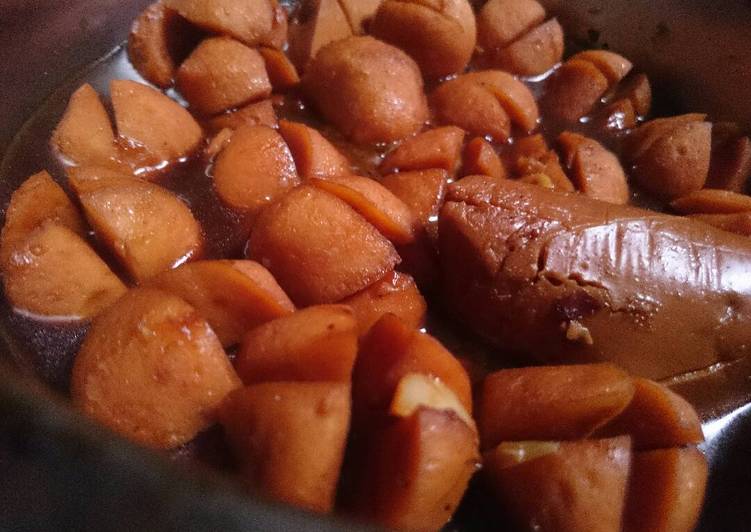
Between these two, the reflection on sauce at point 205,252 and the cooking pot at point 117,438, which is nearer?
the cooking pot at point 117,438

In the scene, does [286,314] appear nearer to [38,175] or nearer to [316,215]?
[316,215]

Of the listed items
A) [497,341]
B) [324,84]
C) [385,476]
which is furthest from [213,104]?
[385,476]

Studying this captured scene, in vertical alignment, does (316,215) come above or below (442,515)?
above

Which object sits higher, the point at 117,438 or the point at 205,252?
the point at 117,438

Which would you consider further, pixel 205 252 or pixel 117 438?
pixel 205 252

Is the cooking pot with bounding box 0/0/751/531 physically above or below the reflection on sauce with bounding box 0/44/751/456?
above

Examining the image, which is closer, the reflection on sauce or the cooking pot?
the cooking pot

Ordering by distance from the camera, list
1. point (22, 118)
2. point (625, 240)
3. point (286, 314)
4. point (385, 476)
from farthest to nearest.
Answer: point (22, 118), point (625, 240), point (286, 314), point (385, 476)

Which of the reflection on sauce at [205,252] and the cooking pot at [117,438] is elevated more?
the cooking pot at [117,438]
